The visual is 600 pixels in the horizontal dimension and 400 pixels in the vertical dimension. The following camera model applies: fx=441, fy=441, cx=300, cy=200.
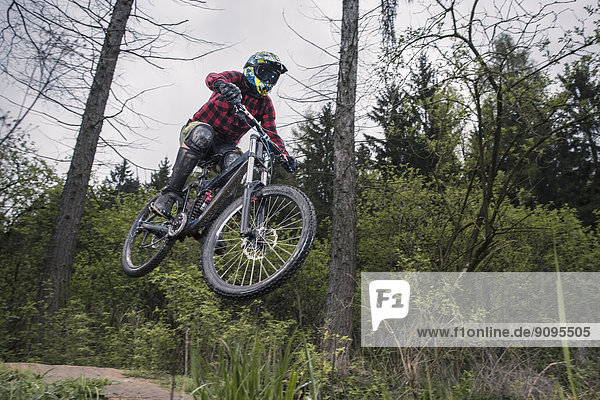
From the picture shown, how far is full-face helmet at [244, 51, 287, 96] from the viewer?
2.56 meters

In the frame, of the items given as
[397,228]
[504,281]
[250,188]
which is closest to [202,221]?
[250,188]

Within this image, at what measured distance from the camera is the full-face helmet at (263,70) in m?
2.56

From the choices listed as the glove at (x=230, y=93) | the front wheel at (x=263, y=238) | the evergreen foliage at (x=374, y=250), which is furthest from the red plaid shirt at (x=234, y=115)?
the evergreen foliage at (x=374, y=250)

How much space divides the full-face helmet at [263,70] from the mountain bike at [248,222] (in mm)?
192

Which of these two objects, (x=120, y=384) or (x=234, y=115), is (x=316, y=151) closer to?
(x=234, y=115)

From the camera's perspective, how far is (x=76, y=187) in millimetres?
5457

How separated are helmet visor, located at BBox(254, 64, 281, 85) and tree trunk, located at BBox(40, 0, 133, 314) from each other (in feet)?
10.1

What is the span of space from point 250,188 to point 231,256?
50cm

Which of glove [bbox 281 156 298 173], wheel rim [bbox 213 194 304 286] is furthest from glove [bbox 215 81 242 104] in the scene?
wheel rim [bbox 213 194 304 286]

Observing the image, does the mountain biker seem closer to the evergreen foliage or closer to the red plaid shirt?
the red plaid shirt

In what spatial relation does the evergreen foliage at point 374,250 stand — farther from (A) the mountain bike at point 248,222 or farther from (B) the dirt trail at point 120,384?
(A) the mountain bike at point 248,222

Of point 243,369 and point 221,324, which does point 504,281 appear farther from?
point 243,369

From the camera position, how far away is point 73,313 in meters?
6.50

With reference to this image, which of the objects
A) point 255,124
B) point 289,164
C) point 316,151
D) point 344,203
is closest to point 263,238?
point 289,164
